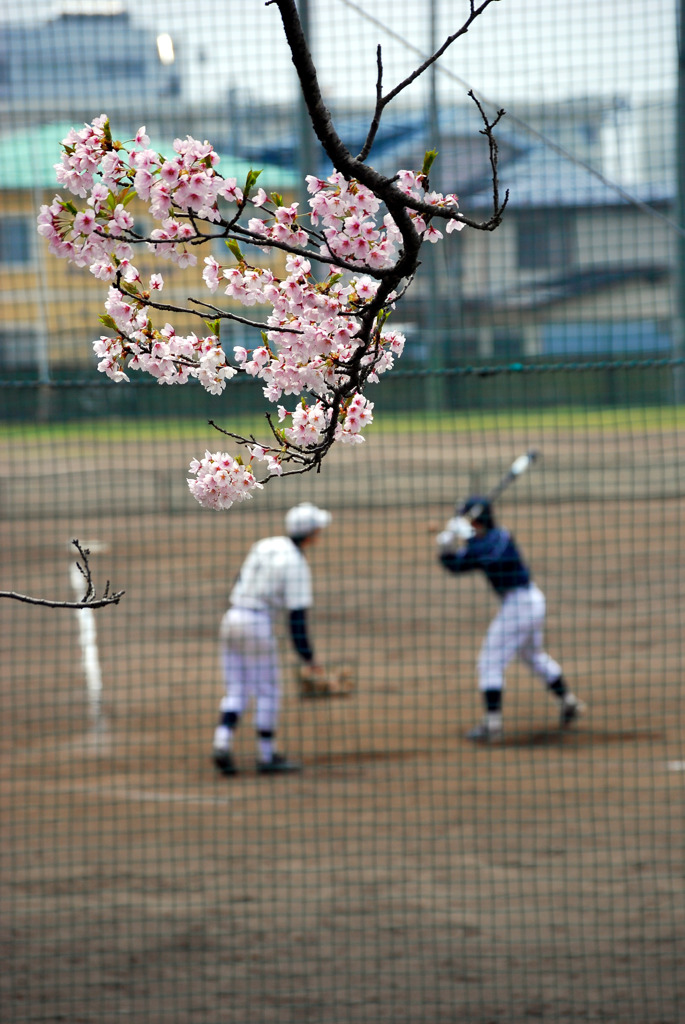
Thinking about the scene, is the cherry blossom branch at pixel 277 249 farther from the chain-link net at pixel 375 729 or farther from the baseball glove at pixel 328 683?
the baseball glove at pixel 328 683

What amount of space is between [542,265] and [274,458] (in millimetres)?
7476

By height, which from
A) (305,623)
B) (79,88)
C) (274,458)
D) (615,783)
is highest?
(79,88)

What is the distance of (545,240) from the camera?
30.1 ft

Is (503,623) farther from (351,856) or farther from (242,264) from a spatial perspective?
(242,264)

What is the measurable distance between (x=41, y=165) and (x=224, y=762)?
14.1 feet

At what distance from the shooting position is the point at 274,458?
2.42 metres

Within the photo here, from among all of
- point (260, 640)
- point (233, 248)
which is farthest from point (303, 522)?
point (233, 248)

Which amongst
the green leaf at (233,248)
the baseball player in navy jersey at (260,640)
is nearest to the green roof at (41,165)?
the baseball player in navy jersey at (260,640)

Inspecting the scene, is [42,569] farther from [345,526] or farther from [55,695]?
[55,695]

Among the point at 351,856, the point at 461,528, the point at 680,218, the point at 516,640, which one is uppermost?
the point at 680,218

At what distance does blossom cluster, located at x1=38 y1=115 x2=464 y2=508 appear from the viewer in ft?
6.75

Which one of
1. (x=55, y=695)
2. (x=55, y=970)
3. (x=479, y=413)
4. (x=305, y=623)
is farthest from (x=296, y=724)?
(x=55, y=970)

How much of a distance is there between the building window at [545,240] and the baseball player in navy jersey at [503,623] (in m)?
2.21

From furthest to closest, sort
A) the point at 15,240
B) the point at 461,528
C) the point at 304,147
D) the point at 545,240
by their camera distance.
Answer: the point at 545,240
the point at 15,240
the point at 461,528
the point at 304,147
